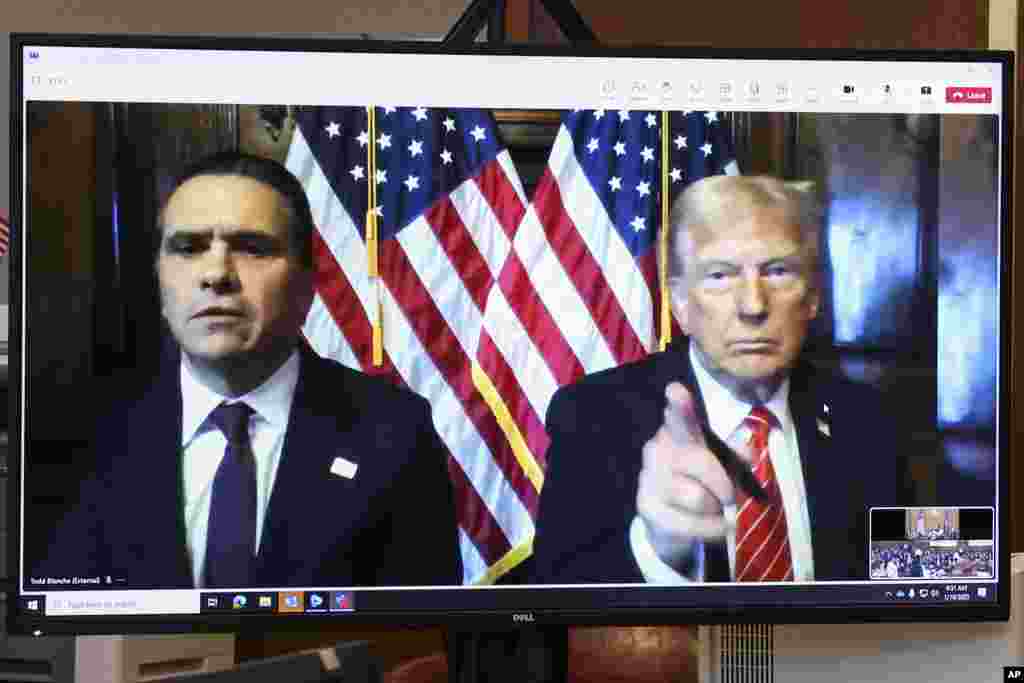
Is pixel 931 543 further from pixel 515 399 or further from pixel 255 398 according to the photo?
pixel 255 398

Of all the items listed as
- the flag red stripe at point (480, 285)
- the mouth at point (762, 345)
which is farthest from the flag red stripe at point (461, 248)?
the mouth at point (762, 345)

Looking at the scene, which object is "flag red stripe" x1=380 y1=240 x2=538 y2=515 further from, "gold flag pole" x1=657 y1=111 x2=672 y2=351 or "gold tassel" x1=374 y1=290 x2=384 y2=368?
"gold flag pole" x1=657 y1=111 x2=672 y2=351

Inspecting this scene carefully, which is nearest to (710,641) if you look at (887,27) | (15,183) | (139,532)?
(139,532)

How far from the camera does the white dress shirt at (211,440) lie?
7.11 feet

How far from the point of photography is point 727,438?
88.0 inches

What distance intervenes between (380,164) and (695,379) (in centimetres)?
57

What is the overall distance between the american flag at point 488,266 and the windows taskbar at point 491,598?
0.06 meters

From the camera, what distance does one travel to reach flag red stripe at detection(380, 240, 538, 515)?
7.27 ft

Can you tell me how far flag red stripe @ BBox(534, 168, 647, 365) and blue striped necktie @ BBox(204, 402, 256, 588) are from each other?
559 mm

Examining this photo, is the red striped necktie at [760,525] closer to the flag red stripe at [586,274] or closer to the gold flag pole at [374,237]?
the flag red stripe at [586,274]

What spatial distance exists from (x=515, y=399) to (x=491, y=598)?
30 centimetres

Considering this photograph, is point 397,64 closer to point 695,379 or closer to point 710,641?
point 695,379

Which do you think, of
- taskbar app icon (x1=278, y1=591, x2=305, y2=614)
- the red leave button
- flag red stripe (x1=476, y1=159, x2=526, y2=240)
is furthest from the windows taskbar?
the red leave button

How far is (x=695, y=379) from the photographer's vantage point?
7.34ft
